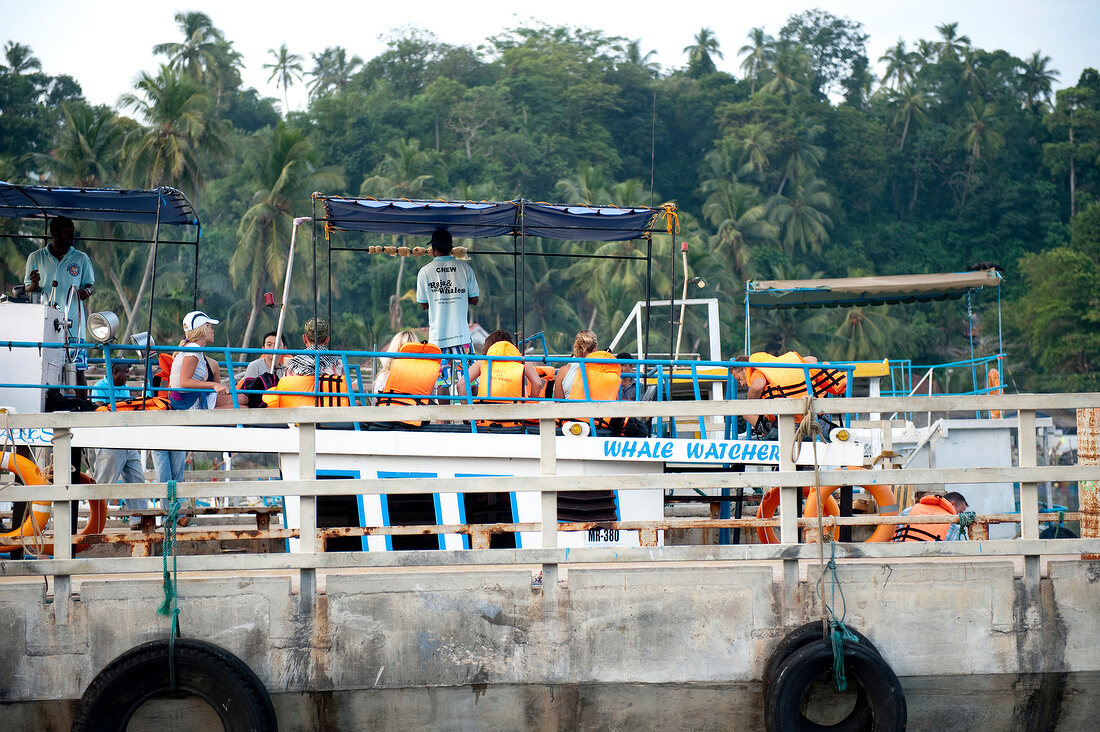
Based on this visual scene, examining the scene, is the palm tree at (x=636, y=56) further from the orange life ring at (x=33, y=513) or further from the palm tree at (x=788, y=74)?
the orange life ring at (x=33, y=513)

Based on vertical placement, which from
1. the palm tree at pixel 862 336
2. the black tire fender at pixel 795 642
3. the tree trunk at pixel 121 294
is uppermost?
the tree trunk at pixel 121 294

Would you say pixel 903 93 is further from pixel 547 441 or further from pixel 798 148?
pixel 547 441

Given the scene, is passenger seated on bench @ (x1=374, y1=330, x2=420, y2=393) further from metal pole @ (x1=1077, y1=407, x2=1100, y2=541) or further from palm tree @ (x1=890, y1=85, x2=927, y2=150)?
palm tree @ (x1=890, y1=85, x2=927, y2=150)

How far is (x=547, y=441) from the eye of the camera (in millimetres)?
6316

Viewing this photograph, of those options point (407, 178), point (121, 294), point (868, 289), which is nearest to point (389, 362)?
point (868, 289)

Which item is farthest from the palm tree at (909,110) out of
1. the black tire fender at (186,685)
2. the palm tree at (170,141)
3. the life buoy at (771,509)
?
the black tire fender at (186,685)

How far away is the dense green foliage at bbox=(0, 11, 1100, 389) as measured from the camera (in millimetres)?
51656

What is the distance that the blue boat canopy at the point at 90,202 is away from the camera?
31.9 ft

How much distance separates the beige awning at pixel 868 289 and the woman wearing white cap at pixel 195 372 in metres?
9.50

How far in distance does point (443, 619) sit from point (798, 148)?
6875cm

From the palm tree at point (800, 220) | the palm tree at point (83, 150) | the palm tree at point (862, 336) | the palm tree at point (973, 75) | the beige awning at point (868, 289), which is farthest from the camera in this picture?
the palm tree at point (973, 75)

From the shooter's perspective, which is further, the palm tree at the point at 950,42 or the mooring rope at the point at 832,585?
the palm tree at the point at 950,42

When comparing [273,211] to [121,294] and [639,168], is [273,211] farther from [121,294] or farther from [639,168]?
[639,168]

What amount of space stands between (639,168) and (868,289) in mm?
55440
